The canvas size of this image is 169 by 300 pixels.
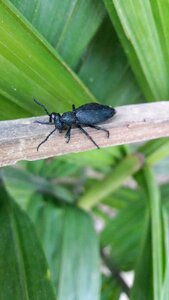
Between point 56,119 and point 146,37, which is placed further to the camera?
point 56,119

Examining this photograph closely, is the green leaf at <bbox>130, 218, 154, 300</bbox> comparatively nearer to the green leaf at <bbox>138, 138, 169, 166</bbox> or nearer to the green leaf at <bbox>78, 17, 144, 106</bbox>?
the green leaf at <bbox>138, 138, 169, 166</bbox>

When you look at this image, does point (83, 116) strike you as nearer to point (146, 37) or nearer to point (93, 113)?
point (93, 113)

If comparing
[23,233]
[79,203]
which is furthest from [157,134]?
[79,203]

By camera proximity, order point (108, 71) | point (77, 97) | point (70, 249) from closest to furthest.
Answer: point (77, 97), point (108, 71), point (70, 249)

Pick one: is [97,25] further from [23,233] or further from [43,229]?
[43,229]

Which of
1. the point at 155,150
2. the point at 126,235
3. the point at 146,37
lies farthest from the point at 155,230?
the point at 126,235

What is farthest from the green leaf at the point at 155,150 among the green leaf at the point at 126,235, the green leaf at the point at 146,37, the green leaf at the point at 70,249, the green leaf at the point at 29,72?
the green leaf at the point at 126,235

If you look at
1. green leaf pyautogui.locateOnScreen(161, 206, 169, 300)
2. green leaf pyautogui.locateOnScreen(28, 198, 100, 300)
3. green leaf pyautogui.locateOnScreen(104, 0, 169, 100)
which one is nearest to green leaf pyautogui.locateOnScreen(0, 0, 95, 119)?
green leaf pyautogui.locateOnScreen(104, 0, 169, 100)
